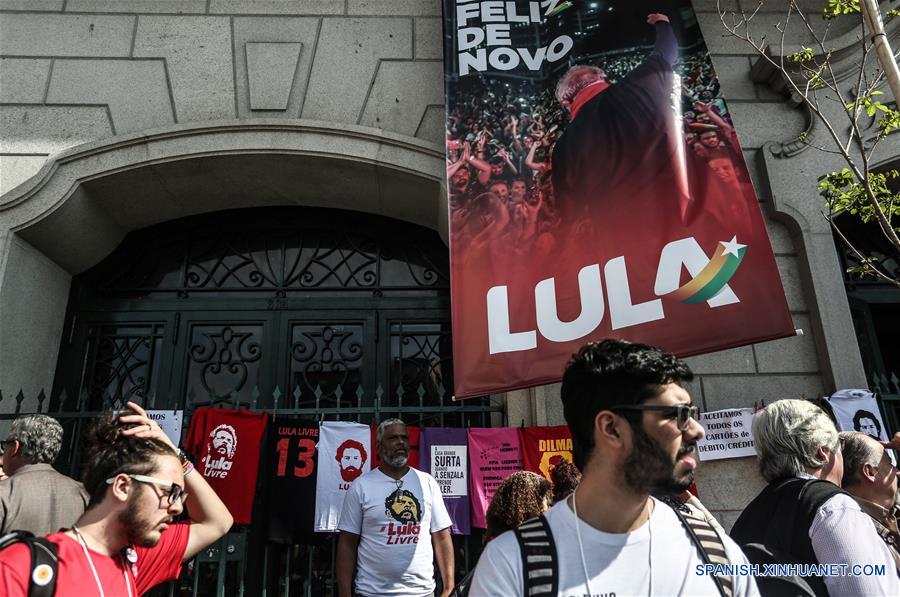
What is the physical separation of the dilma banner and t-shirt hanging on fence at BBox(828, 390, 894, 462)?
158 cm

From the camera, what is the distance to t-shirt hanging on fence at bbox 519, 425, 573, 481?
561 centimetres

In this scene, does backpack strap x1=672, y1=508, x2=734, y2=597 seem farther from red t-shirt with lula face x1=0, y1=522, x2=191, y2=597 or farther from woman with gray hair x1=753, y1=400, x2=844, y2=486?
red t-shirt with lula face x1=0, y1=522, x2=191, y2=597

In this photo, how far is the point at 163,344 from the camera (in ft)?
23.5

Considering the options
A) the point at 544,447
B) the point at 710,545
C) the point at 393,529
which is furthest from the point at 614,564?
the point at 544,447

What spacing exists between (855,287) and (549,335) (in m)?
4.32

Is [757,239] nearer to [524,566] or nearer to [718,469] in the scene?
[718,469]

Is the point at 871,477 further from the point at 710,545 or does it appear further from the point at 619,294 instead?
the point at 619,294

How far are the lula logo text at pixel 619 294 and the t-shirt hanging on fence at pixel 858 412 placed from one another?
1.82 meters

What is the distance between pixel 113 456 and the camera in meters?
2.36

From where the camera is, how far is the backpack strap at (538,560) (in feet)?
5.54

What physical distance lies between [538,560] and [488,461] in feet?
13.2

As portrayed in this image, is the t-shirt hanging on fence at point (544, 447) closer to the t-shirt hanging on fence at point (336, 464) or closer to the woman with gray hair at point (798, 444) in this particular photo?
the t-shirt hanging on fence at point (336, 464)

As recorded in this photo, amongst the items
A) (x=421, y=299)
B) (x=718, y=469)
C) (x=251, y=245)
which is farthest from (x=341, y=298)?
(x=718, y=469)

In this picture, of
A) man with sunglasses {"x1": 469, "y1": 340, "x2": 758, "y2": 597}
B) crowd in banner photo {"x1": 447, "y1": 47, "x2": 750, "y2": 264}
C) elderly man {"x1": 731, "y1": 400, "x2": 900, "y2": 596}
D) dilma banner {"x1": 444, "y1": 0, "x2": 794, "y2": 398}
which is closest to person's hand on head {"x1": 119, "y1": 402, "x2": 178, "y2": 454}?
man with sunglasses {"x1": 469, "y1": 340, "x2": 758, "y2": 597}
